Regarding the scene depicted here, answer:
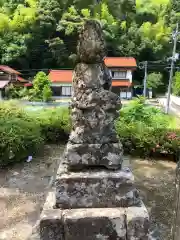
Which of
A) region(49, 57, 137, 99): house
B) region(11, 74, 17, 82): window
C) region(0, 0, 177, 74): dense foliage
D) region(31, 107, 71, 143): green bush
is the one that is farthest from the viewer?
region(0, 0, 177, 74): dense foliage

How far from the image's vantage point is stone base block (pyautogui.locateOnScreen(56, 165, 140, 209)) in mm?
2465

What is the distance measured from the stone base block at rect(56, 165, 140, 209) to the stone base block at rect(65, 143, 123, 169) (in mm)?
93

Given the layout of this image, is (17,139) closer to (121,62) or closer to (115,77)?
(121,62)

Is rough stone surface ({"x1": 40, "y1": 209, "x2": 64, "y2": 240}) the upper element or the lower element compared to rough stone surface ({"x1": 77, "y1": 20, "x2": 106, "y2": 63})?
lower

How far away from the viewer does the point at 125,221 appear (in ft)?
7.80

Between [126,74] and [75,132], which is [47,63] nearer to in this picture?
[126,74]

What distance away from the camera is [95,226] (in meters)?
2.37

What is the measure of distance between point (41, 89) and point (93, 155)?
85.0ft

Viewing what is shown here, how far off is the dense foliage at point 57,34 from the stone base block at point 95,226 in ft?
102

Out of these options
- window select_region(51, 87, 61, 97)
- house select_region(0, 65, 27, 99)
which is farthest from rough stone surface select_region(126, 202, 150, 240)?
window select_region(51, 87, 61, 97)

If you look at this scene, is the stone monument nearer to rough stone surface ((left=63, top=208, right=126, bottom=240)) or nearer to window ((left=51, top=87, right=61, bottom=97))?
rough stone surface ((left=63, top=208, right=126, bottom=240))

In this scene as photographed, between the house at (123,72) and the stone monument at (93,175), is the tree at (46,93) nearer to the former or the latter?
the house at (123,72)

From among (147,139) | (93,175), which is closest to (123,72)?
(147,139)

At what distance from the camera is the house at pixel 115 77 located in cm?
2939
